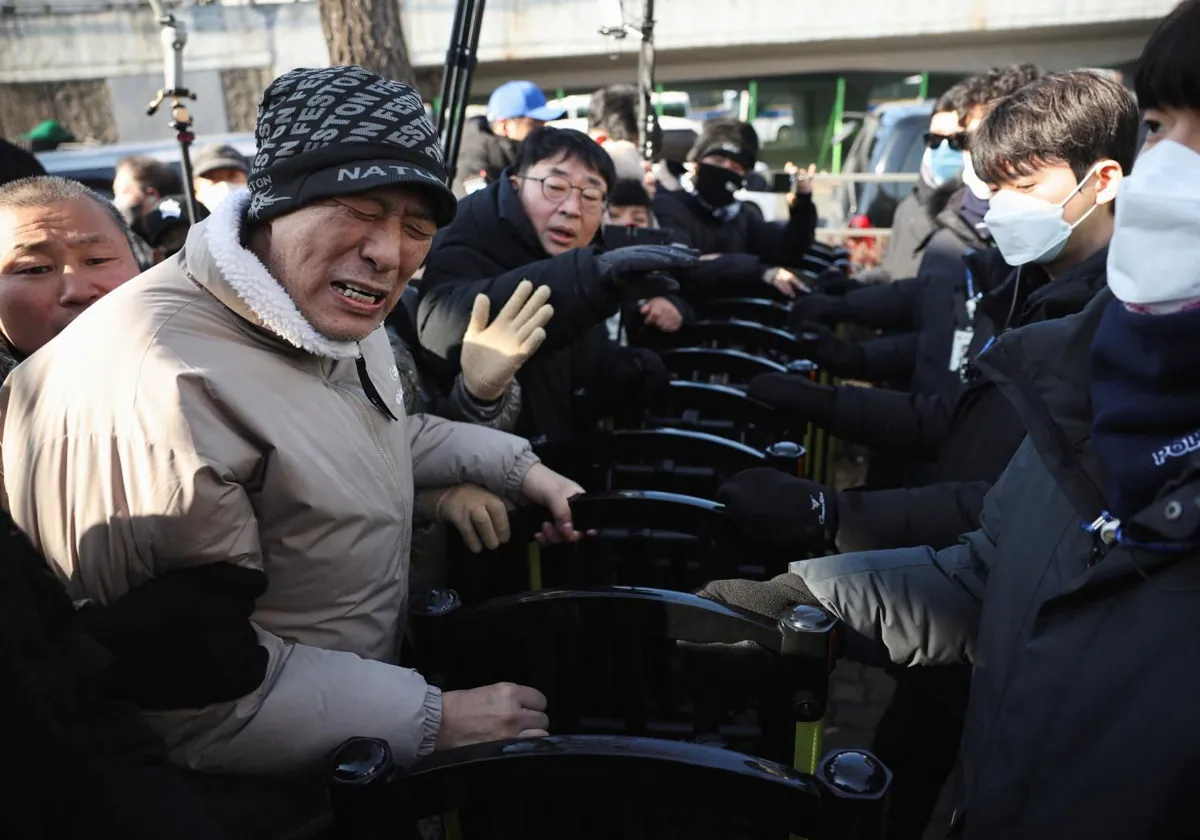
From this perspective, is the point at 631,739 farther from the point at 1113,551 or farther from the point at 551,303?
the point at 551,303

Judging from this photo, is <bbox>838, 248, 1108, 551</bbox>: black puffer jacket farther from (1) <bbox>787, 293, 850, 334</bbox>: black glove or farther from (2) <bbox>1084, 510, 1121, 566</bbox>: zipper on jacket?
(1) <bbox>787, 293, 850, 334</bbox>: black glove

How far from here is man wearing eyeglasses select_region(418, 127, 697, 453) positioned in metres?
2.38

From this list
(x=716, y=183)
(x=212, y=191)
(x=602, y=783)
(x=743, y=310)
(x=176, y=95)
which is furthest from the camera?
(x=716, y=183)

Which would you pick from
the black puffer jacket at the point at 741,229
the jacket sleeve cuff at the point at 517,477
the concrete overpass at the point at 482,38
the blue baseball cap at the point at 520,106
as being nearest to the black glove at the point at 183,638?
the jacket sleeve cuff at the point at 517,477

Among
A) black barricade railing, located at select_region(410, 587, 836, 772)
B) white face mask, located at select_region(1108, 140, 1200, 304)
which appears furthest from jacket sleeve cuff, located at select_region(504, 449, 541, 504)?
white face mask, located at select_region(1108, 140, 1200, 304)

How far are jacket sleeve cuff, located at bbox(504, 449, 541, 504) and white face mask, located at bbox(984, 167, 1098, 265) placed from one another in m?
1.32

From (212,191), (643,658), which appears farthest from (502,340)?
(212,191)

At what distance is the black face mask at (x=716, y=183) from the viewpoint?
5105 mm

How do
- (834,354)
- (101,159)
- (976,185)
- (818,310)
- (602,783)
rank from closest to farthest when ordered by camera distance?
(602,783), (976,185), (834,354), (818,310), (101,159)

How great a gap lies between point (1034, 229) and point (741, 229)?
3.58m

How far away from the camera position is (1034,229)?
6.88 ft

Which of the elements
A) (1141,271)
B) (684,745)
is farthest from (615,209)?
(684,745)

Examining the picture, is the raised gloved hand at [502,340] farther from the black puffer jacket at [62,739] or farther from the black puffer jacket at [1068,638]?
the black puffer jacket at [62,739]

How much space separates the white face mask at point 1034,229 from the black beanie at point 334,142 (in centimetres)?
148
